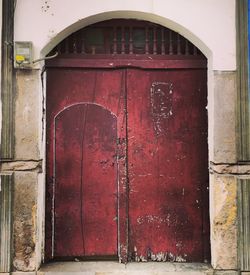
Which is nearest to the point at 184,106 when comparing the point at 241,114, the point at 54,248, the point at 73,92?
the point at 241,114

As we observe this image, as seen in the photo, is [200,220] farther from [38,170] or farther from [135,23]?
[135,23]

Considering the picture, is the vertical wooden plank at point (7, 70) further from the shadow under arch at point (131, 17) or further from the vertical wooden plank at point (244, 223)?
the vertical wooden plank at point (244, 223)

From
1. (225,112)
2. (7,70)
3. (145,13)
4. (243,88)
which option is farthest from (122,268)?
(145,13)

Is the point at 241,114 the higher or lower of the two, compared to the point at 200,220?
higher

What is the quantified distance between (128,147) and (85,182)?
0.56m

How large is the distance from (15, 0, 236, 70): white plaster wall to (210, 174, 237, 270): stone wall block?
1099mm

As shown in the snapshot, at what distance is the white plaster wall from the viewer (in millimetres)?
3633

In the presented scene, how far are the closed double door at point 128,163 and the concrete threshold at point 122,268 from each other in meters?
0.10

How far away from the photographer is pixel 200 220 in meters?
3.91

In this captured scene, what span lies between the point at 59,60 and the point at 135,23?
33.6 inches

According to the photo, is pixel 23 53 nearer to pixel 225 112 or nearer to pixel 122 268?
pixel 225 112

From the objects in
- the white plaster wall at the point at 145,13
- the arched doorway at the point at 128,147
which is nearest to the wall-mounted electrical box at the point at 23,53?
the white plaster wall at the point at 145,13

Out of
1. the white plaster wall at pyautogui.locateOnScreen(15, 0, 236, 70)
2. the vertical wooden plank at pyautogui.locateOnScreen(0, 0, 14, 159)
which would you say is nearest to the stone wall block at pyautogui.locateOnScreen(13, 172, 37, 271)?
the vertical wooden plank at pyautogui.locateOnScreen(0, 0, 14, 159)

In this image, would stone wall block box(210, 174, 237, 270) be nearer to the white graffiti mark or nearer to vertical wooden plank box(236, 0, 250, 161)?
vertical wooden plank box(236, 0, 250, 161)
